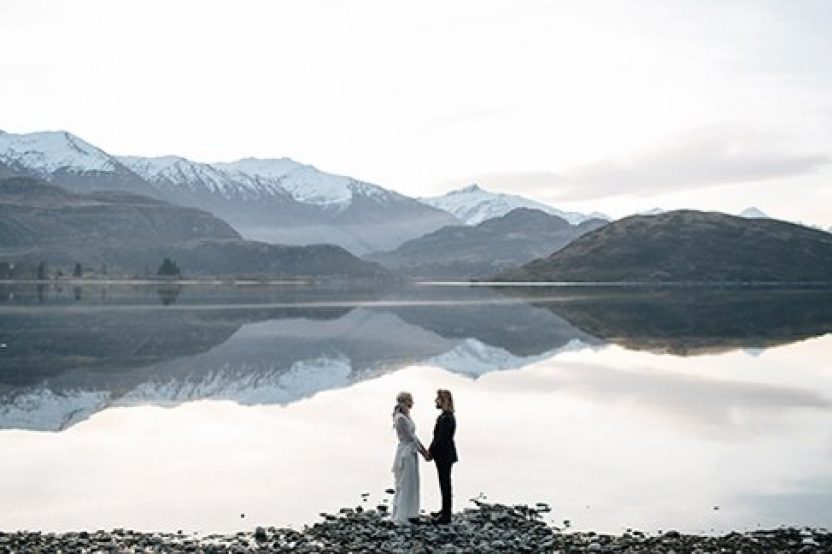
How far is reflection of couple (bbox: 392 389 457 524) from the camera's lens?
23266 millimetres

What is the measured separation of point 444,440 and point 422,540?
9.78ft

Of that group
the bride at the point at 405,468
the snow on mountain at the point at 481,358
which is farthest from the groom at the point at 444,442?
the snow on mountain at the point at 481,358

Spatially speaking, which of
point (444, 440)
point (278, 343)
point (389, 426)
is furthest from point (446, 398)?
point (278, 343)

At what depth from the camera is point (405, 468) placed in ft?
76.9

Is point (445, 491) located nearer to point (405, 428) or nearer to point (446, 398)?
point (405, 428)

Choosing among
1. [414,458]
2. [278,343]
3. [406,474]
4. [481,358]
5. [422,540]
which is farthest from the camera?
[278,343]

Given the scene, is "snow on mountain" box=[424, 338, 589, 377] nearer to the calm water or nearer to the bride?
the calm water

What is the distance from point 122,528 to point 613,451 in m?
17.0

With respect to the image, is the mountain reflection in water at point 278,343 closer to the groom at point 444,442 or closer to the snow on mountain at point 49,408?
the snow on mountain at point 49,408

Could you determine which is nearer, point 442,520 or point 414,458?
point 442,520

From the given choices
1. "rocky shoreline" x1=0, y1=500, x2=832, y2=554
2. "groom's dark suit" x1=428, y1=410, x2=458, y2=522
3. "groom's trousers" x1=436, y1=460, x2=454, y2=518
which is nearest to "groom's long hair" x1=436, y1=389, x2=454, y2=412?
"groom's dark suit" x1=428, y1=410, x2=458, y2=522

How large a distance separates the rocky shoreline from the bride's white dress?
35cm

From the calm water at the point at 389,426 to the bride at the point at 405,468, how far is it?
268 centimetres

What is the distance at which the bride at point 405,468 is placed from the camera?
76.4ft
